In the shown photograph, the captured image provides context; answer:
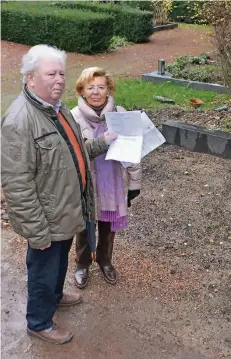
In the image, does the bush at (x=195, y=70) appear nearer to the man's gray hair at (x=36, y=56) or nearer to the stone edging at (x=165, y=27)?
the man's gray hair at (x=36, y=56)

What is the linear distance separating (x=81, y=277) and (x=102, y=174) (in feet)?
2.92

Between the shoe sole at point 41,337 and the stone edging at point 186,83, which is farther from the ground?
the stone edging at point 186,83

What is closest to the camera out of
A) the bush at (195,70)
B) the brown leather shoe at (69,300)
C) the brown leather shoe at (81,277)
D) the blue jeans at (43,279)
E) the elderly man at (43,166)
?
the elderly man at (43,166)

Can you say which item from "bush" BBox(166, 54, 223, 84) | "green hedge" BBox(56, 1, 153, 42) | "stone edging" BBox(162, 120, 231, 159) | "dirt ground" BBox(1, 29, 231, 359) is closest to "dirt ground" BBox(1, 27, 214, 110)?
"green hedge" BBox(56, 1, 153, 42)

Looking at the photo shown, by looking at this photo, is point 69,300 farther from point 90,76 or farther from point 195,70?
point 195,70

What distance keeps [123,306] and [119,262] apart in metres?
0.59

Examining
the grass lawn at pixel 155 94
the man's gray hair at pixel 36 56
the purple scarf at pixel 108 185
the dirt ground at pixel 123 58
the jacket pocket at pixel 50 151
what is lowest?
the dirt ground at pixel 123 58

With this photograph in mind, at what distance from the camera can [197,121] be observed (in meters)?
7.29

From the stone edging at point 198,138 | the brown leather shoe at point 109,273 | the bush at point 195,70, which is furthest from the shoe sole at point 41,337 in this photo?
the bush at point 195,70

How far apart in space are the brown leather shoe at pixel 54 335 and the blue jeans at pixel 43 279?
0.03 meters

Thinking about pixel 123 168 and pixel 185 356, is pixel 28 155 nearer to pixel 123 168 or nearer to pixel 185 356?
pixel 123 168

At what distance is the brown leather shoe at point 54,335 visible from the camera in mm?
3229

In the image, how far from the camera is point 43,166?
8.95 feet

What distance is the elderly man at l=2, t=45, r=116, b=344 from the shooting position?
2.65m
